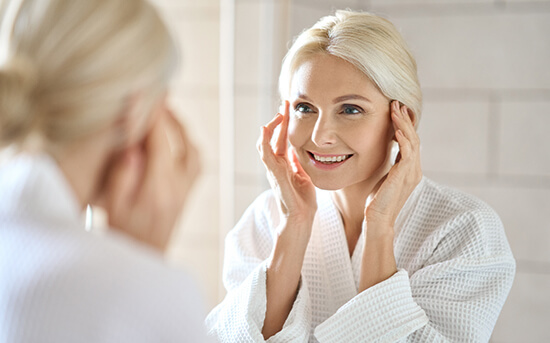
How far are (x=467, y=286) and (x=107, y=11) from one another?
92 centimetres

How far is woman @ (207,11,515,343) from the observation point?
127cm

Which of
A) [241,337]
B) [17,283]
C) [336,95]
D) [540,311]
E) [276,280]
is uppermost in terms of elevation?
[336,95]

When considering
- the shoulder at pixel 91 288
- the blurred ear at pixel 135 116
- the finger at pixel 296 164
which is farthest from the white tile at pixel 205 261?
the shoulder at pixel 91 288

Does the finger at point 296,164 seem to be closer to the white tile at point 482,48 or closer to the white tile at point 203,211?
the white tile at point 482,48

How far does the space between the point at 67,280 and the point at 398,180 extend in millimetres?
849

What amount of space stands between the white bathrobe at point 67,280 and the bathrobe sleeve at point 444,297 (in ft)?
1.88

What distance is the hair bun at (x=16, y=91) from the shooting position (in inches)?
27.9

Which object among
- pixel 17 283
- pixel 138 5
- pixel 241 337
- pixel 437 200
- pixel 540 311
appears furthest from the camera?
pixel 540 311

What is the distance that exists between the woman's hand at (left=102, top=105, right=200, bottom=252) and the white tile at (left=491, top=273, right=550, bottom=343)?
1523 mm

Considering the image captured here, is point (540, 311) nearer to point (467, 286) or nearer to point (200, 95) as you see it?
point (467, 286)

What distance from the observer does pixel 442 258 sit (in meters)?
1.35

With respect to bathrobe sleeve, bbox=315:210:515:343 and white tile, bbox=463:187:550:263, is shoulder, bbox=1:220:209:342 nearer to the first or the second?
bathrobe sleeve, bbox=315:210:515:343

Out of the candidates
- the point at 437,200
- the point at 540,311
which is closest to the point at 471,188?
the point at 540,311

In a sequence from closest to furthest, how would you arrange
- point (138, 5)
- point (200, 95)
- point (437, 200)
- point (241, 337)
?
point (138, 5)
point (241, 337)
point (437, 200)
point (200, 95)
